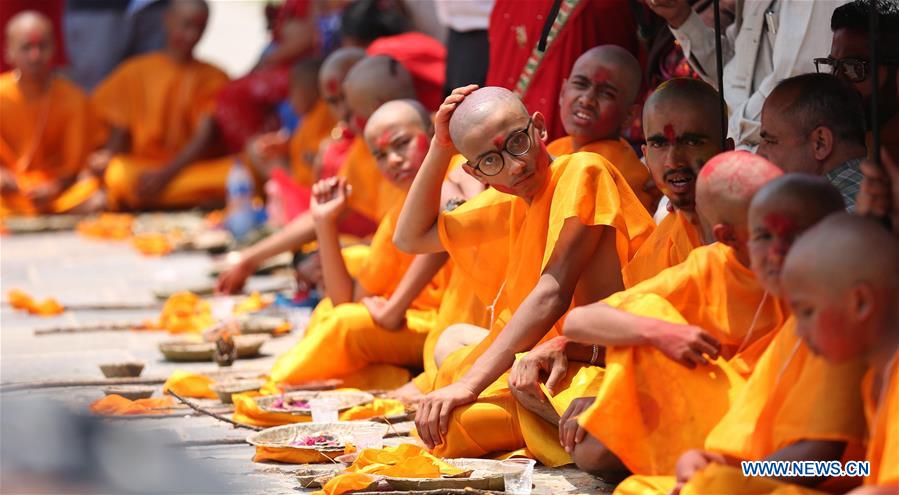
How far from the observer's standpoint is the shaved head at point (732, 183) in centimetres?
384

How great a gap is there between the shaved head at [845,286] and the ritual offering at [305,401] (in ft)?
7.61

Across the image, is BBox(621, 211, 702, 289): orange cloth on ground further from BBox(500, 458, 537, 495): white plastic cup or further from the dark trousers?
the dark trousers

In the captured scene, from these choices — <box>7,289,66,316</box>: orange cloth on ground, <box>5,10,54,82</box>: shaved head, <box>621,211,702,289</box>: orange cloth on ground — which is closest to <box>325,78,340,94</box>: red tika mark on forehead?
<box>7,289,66,316</box>: orange cloth on ground

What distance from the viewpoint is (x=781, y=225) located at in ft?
11.7

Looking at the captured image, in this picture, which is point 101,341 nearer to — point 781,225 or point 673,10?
point 673,10

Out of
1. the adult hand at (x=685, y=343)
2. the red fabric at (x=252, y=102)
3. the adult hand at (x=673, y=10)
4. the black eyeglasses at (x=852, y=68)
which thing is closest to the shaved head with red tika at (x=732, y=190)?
the adult hand at (x=685, y=343)

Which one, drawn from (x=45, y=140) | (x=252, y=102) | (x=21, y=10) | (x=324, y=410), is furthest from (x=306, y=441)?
(x=21, y=10)

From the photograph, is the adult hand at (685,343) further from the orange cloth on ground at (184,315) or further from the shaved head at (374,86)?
the orange cloth on ground at (184,315)

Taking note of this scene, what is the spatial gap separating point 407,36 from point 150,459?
20.0ft

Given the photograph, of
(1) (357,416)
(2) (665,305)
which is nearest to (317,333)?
(1) (357,416)

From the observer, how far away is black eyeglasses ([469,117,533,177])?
4.60 m

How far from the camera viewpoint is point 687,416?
3.98 metres

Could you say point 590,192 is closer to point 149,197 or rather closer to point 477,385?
point 477,385

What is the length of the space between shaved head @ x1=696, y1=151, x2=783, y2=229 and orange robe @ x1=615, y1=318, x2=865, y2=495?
Answer: 1.09 feet
